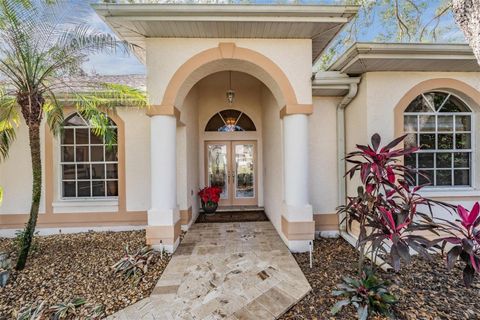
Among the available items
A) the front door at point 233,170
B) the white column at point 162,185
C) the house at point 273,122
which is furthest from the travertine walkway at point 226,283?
the front door at point 233,170

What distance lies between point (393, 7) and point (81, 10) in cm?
1173

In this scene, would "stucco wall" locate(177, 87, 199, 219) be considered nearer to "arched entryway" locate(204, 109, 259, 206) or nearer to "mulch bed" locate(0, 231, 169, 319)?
"arched entryway" locate(204, 109, 259, 206)

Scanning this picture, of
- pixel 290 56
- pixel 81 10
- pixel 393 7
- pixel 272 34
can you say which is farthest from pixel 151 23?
pixel 393 7

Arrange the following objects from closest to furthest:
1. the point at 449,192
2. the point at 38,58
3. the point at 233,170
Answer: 1. the point at 38,58
2. the point at 449,192
3. the point at 233,170

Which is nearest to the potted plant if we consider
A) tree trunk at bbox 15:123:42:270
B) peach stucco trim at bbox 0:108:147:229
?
peach stucco trim at bbox 0:108:147:229

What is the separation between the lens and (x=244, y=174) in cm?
891

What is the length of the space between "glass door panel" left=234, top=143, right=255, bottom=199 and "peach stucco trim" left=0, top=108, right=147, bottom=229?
139 inches

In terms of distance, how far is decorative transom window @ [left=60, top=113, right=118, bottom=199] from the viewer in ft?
21.9

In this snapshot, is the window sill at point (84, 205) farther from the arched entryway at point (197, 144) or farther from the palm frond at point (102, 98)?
the palm frond at point (102, 98)

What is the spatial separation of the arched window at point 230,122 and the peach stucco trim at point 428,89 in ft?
15.0

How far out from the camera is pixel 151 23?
4.45 metres

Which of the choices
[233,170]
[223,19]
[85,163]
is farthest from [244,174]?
[223,19]

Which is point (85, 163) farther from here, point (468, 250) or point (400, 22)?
point (400, 22)

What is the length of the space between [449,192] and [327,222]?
2.80 m
